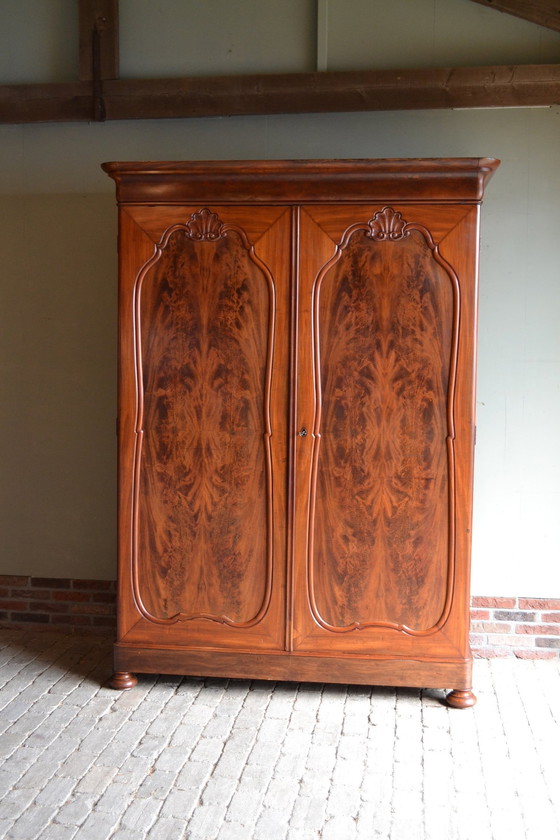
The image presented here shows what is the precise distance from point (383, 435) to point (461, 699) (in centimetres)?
108

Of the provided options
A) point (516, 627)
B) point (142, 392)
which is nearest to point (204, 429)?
point (142, 392)

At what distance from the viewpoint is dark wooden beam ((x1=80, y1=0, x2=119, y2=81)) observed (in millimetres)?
3838

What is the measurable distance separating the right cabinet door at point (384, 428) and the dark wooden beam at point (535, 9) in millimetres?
1161

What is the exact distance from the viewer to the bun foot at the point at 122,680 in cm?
340

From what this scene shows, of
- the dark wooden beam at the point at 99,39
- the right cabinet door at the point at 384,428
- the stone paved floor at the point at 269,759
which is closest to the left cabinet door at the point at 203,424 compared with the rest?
the right cabinet door at the point at 384,428

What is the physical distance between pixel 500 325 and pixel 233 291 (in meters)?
1.28

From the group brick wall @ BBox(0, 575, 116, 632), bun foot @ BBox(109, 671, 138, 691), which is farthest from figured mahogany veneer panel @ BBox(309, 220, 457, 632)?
brick wall @ BBox(0, 575, 116, 632)

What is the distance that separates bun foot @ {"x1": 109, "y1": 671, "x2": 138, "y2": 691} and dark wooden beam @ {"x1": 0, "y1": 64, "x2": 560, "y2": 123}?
2472mm

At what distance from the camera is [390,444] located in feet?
10.6

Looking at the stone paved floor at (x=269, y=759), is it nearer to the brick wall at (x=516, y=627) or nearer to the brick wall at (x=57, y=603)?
the brick wall at (x=516, y=627)

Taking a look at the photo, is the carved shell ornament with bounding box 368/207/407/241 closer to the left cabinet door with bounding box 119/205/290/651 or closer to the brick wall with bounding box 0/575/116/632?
the left cabinet door with bounding box 119/205/290/651

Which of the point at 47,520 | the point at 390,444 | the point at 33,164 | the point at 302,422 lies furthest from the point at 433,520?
the point at 33,164

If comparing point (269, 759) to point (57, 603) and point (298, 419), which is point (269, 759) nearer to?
point (298, 419)

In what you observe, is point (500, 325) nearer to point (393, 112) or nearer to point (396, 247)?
point (396, 247)
